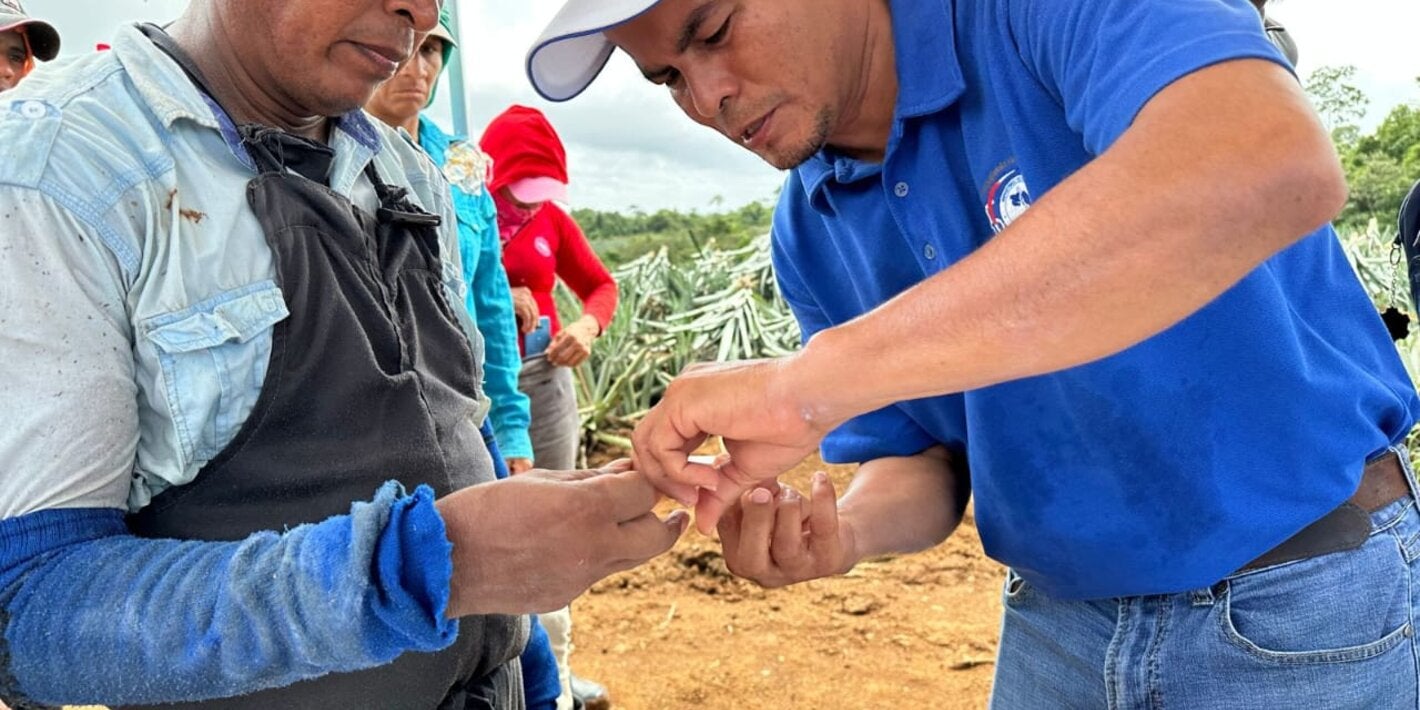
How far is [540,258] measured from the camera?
4.34 m

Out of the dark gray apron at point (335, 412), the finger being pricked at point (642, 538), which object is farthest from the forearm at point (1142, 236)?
the dark gray apron at point (335, 412)

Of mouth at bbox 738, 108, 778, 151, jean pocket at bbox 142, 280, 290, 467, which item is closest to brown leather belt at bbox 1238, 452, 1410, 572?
mouth at bbox 738, 108, 778, 151

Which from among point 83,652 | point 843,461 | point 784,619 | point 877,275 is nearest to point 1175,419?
point 877,275

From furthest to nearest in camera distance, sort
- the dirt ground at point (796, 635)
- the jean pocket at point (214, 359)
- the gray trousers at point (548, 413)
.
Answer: the gray trousers at point (548, 413) < the dirt ground at point (796, 635) < the jean pocket at point (214, 359)

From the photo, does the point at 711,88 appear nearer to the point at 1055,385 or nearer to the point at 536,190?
the point at 1055,385

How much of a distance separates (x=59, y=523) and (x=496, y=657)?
71cm

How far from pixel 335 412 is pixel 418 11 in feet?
2.18

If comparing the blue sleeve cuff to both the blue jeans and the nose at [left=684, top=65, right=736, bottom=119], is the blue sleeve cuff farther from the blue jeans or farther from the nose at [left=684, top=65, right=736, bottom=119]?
the blue jeans

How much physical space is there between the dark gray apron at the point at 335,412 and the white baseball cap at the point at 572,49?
1.18 ft

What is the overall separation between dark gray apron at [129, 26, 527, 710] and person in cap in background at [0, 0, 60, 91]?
8.82 feet

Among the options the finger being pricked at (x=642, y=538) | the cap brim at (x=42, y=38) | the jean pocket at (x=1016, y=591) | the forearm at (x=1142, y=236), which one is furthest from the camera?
the cap brim at (x=42, y=38)

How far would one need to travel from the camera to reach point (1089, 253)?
0.85 meters

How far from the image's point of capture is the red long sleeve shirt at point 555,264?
4.30m

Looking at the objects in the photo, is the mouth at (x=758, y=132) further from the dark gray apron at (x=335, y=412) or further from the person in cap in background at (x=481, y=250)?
the person in cap in background at (x=481, y=250)
